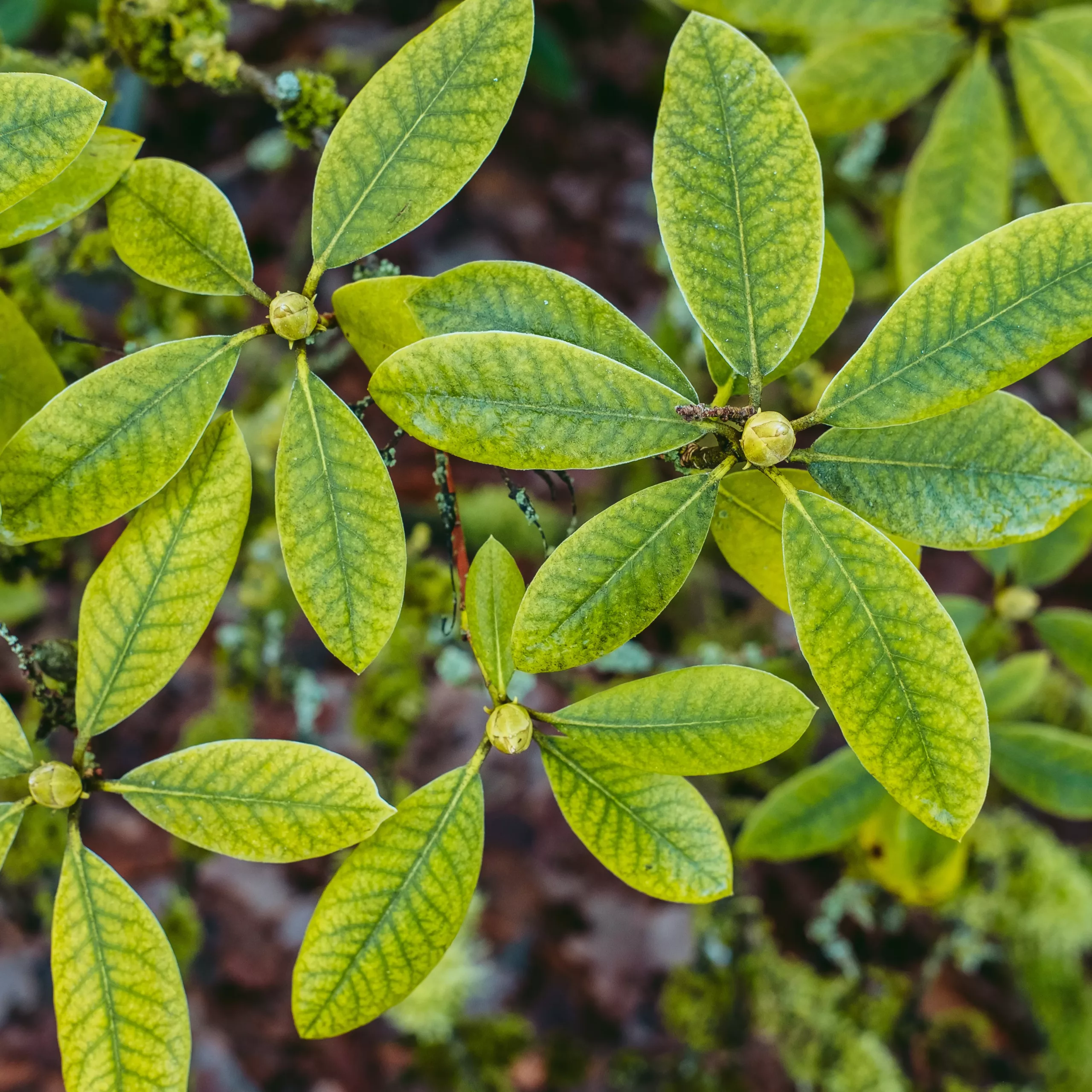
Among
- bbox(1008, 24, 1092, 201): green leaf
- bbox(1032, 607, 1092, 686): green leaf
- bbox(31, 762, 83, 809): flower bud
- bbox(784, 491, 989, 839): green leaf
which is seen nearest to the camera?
bbox(784, 491, 989, 839): green leaf

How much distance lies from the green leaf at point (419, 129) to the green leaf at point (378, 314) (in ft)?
0.09

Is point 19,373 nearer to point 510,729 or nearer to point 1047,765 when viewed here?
point 510,729

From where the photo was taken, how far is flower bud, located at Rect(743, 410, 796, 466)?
641mm

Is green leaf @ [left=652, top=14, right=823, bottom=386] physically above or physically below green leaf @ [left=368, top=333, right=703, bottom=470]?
above

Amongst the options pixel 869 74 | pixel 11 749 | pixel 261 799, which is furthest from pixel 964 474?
pixel 11 749

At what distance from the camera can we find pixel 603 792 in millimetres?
758

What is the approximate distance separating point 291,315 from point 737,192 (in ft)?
1.25

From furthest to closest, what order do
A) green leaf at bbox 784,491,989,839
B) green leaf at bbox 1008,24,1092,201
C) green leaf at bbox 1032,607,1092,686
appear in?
green leaf at bbox 1032,607,1092,686 → green leaf at bbox 1008,24,1092,201 → green leaf at bbox 784,491,989,839

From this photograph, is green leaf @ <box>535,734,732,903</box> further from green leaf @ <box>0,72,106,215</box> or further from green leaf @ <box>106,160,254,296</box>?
green leaf @ <box>0,72,106,215</box>

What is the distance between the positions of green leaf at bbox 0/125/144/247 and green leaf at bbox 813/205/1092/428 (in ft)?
2.14

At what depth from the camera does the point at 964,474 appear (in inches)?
28.1

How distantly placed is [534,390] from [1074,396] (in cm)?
199

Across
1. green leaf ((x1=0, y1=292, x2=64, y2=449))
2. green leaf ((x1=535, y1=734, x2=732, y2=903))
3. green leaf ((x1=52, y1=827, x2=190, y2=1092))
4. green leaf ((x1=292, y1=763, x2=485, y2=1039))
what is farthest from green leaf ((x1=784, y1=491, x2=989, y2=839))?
green leaf ((x1=0, y1=292, x2=64, y2=449))

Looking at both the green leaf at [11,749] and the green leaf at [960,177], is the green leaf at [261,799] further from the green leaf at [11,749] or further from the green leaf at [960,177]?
the green leaf at [960,177]
